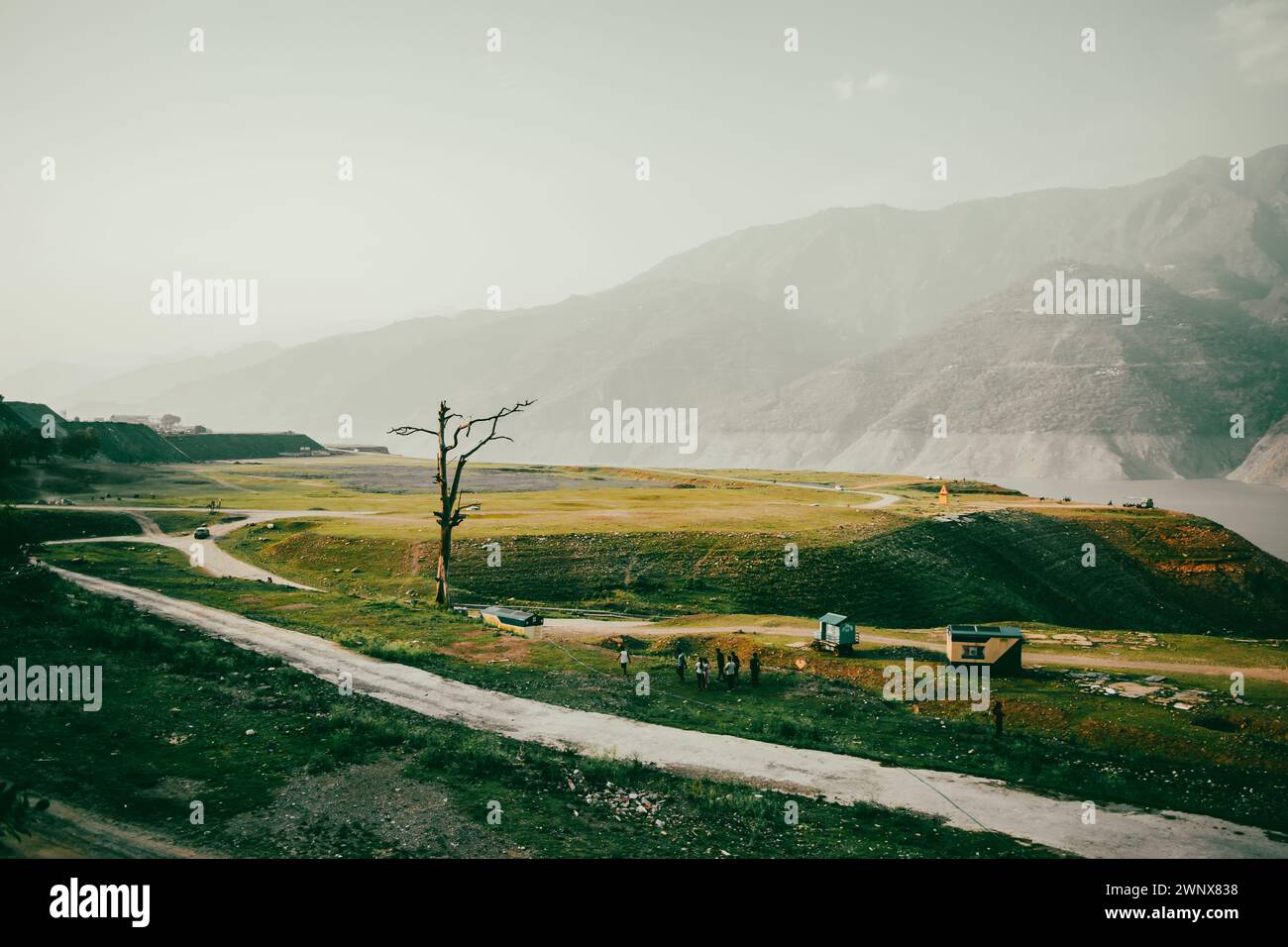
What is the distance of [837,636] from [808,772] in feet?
62.6

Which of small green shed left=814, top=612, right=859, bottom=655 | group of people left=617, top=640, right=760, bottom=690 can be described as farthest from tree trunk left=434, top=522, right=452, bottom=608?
small green shed left=814, top=612, right=859, bottom=655

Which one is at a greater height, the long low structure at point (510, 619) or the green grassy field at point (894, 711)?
the long low structure at point (510, 619)

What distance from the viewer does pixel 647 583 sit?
6694 cm

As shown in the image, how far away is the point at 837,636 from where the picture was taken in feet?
151

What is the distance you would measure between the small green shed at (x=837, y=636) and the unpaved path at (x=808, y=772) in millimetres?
16439

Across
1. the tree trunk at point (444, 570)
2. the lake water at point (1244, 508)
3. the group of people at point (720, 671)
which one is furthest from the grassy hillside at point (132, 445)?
the lake water at point (1244, 508)

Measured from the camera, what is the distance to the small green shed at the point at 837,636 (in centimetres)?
4575

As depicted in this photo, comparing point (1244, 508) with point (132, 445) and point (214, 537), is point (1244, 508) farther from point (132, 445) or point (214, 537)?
point (132, 445)

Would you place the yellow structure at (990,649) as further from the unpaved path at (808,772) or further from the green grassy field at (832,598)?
the unpaved path at (808,772)

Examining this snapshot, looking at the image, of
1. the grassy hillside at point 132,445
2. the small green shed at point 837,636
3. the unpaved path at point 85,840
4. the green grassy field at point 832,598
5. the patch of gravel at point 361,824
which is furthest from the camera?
the grassy hillside at point 132,445

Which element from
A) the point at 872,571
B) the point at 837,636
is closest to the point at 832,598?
the point at 872,571
